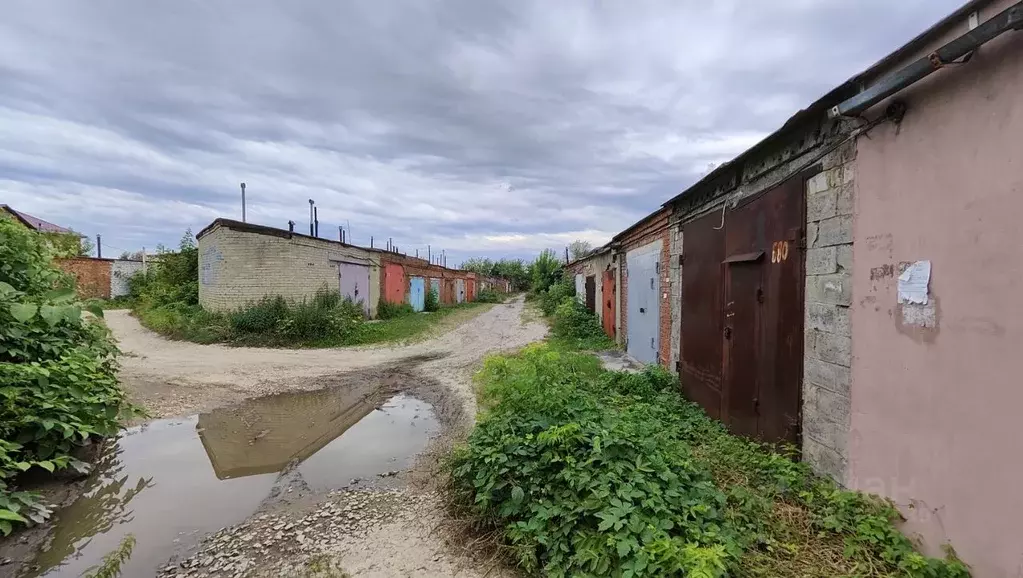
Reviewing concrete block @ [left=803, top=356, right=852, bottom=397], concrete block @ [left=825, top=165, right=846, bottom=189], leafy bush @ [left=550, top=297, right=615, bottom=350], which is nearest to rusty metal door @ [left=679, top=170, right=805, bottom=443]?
concrete block @ [left=803, top=356, right=852, bottom=397]

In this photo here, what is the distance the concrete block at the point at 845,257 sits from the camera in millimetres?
3092

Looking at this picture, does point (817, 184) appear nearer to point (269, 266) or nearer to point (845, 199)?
point (845, 199)

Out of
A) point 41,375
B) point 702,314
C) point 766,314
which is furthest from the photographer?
point 702,314

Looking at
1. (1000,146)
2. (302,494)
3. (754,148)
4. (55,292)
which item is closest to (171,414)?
(55,292)

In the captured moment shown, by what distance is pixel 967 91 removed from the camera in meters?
2.30

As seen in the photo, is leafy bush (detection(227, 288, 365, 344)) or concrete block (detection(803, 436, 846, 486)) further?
leafy bush (detection(227, 288, 365, 344))

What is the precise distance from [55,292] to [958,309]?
7370 mm

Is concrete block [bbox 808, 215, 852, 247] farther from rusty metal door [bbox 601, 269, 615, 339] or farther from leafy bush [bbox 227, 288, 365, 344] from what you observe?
leafy bush [bbox 227, 288, 365, 344]

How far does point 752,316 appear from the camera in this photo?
439cm

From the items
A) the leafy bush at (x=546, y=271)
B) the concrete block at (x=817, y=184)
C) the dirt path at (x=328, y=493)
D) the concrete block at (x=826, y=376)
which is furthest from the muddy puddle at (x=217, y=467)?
the leafy bush at (x=546, y=271)

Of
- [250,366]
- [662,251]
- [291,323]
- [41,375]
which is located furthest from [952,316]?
[291,323]

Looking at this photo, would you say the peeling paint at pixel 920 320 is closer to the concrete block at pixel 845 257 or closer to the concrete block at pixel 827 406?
the concrete block at pixel 845 257

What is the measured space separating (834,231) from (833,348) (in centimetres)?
81

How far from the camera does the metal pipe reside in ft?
6.48
